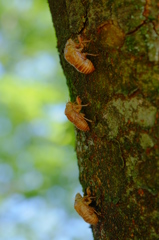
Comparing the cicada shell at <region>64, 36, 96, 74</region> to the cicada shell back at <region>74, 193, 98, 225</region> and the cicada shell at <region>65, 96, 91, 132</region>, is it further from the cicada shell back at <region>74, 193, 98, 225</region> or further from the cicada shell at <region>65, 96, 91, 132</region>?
the cicada shell back at <region>74, 193, 98, 225</region>

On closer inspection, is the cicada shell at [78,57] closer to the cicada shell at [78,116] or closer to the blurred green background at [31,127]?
the cicada shell at [78,116]

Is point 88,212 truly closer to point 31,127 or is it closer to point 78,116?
point 78,116

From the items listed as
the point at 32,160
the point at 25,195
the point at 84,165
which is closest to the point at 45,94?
the point at 32,160

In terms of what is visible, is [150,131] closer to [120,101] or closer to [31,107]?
[120,101]

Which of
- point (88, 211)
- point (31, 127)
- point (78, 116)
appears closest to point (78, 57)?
point (78, 116)

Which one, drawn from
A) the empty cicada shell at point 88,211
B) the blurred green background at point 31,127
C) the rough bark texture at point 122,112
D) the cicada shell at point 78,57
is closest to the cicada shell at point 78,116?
the rough bark texture at point 122,112
